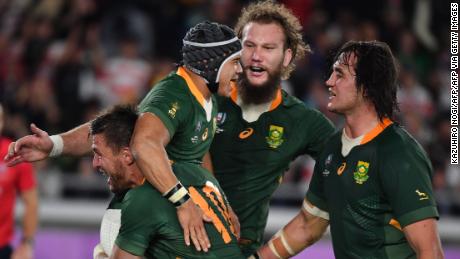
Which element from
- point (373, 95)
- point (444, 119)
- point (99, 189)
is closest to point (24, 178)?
point (99, 189)

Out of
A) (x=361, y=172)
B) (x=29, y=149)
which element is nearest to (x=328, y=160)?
(x=361, y=172)

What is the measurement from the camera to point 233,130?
6078 mm

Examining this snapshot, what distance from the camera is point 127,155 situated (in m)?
4.75

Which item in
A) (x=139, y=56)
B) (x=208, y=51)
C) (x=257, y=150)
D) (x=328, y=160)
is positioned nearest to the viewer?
(x=208, y=51)

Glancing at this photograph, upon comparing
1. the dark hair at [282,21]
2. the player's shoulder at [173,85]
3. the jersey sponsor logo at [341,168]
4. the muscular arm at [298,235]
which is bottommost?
the muscular arm at [298,235]

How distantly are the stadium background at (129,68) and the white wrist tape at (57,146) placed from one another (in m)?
4.13

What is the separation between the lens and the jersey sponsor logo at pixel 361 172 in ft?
16.4

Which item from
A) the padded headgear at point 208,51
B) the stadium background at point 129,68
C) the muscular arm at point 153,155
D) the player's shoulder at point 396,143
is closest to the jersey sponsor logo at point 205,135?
the padded headgear at point 208,51

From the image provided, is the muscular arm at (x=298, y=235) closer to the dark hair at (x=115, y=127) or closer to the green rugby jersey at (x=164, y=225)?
the green rugby jersey at (x=164, y=225)

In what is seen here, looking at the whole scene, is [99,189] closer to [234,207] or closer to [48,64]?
[48,64]

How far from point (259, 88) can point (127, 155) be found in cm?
143

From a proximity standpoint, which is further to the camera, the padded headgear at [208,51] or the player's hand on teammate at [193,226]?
the padded headgear at [208,51]

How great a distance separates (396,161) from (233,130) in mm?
1470

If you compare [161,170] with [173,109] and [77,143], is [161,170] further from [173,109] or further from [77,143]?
[77,143]
